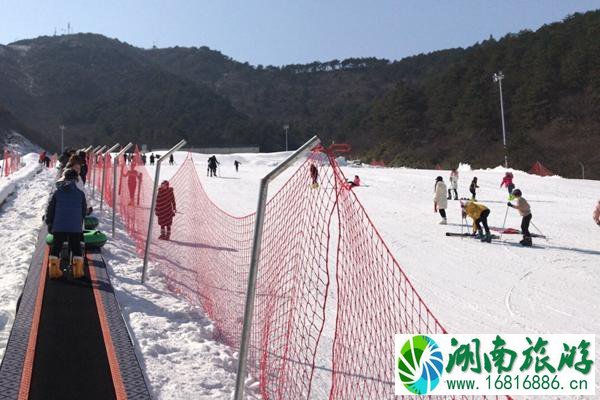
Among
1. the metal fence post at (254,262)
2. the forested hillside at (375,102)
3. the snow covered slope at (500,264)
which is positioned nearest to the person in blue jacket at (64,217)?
the metal fence post at (254,262)

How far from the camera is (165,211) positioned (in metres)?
11.4

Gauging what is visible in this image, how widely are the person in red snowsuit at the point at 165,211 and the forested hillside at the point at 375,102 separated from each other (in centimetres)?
4118

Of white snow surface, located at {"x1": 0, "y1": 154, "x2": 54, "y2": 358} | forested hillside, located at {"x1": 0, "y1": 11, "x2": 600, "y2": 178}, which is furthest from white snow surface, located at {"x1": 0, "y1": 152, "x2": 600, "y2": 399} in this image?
forested hillside, located at {"x1": 0, "y1": 11, "x2": 600, "y2": 178}

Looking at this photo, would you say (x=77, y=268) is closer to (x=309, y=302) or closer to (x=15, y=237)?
(x=309, y=302)

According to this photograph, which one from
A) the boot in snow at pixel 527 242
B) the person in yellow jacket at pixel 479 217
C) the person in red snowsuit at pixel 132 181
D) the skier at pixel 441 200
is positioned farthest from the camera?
the skier at pixel 441 200

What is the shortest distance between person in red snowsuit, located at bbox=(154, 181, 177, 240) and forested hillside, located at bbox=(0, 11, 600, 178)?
41.2m

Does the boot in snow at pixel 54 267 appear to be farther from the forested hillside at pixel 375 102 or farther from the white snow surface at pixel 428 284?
the forested hillside at pixel 375 102

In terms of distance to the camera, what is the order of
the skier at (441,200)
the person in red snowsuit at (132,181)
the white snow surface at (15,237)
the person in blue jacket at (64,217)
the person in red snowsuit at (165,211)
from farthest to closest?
the skier at (441,200) → the person in red snowsuit at (132,181) → the person in red snowsuit at (165,211) → the person in blue jacket at (64,217) → the white snow surface at (15,237)

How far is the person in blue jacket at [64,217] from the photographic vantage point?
661 centimetres

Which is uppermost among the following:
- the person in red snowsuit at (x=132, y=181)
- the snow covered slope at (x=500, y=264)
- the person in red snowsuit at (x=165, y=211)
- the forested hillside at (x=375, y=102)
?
the forested hillside at (x=375, y=102)

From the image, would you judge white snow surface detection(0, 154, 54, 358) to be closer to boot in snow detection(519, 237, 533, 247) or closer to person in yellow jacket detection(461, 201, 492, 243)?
person in yellow jacket detection(461, 201, 492, 243)

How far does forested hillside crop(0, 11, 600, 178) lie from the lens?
63.3 meters

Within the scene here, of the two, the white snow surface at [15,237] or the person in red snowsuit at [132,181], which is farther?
the person in red snowsuit at [132,181]

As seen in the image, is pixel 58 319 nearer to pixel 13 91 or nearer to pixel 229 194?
pixel 229 194
